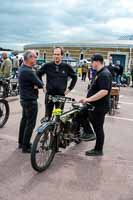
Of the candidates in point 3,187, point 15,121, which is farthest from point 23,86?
point 15,121

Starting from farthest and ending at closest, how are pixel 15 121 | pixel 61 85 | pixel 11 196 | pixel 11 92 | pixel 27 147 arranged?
pixel 11 92
pixel 15 121
pixel 61 85
pixel 27 147
pixel 11 196

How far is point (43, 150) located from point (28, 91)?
111 cm

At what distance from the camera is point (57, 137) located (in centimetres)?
543

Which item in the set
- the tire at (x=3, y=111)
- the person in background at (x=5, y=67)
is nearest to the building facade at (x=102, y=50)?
the person in background at (x=5, y=67)

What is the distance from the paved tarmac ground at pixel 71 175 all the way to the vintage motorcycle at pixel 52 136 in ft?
0.59

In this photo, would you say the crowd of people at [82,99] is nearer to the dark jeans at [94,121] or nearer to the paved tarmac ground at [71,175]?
the dark jeans at [94,121]

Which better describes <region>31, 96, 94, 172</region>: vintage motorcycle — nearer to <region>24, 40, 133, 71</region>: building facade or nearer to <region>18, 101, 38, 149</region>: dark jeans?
<region>18, 101, 38, 149</region>: dark jeans

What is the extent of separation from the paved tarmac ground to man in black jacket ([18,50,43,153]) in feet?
1.23

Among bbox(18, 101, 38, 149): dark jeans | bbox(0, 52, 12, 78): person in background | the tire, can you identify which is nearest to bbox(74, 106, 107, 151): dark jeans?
bbox(18, 101, 38, 149): dark jeans

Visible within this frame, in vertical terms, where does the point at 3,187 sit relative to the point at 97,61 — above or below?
below

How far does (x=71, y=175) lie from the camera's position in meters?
5.04

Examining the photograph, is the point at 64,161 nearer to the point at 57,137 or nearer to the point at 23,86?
the point at 57,137

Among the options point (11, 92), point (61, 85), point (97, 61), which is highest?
point (97, 61)

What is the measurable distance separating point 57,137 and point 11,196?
1.46 m
